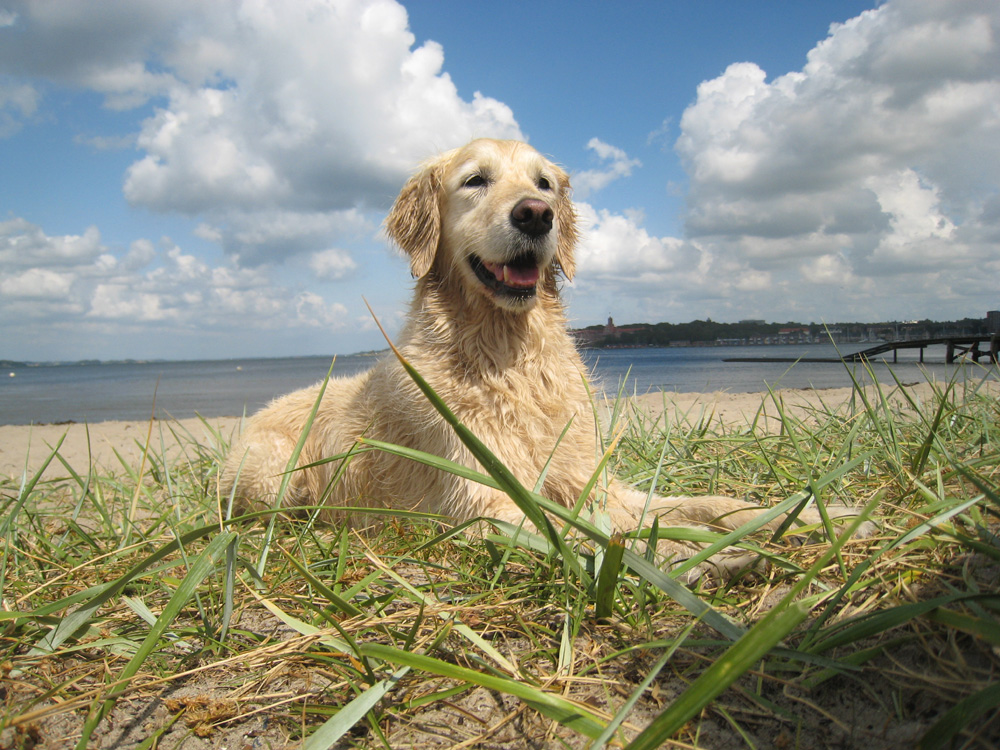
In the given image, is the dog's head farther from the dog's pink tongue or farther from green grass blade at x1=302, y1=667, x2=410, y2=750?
green grass blade at x1=302, y1=667, x2=410, y2=750

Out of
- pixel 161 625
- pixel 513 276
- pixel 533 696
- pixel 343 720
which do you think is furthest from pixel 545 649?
pixel 513 276

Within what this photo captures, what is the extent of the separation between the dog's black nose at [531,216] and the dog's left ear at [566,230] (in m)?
0.65

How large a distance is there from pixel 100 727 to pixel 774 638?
1.52 m

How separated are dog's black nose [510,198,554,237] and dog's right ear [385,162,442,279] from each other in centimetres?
59

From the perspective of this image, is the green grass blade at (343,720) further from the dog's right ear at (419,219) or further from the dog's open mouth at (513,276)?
the dog's right ear at (419,219)

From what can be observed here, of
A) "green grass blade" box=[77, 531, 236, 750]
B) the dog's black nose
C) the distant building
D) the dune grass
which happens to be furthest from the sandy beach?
"green grass blade" box=[77, 531, 236, 750]

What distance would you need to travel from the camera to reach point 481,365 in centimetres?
272

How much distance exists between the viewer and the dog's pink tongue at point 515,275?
2738 millimetres

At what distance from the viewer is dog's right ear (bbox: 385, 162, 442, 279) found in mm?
3066

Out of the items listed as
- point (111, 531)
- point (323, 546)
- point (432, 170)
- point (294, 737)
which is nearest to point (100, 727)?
point (294, 737)

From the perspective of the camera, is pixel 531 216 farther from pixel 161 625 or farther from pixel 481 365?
pixel 161 625

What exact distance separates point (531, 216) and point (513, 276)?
0.32 m

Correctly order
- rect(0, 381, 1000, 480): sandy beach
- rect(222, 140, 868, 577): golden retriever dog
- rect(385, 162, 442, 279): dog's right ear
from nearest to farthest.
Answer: rect(222, 140, 868, 577): golden retriever dog, rect(385, 162, 442, 279): dog's right ear, rect(0, 381, 1000, 480): sandy beach

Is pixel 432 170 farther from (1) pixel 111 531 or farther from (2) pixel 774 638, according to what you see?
(2) pixel 774 638
